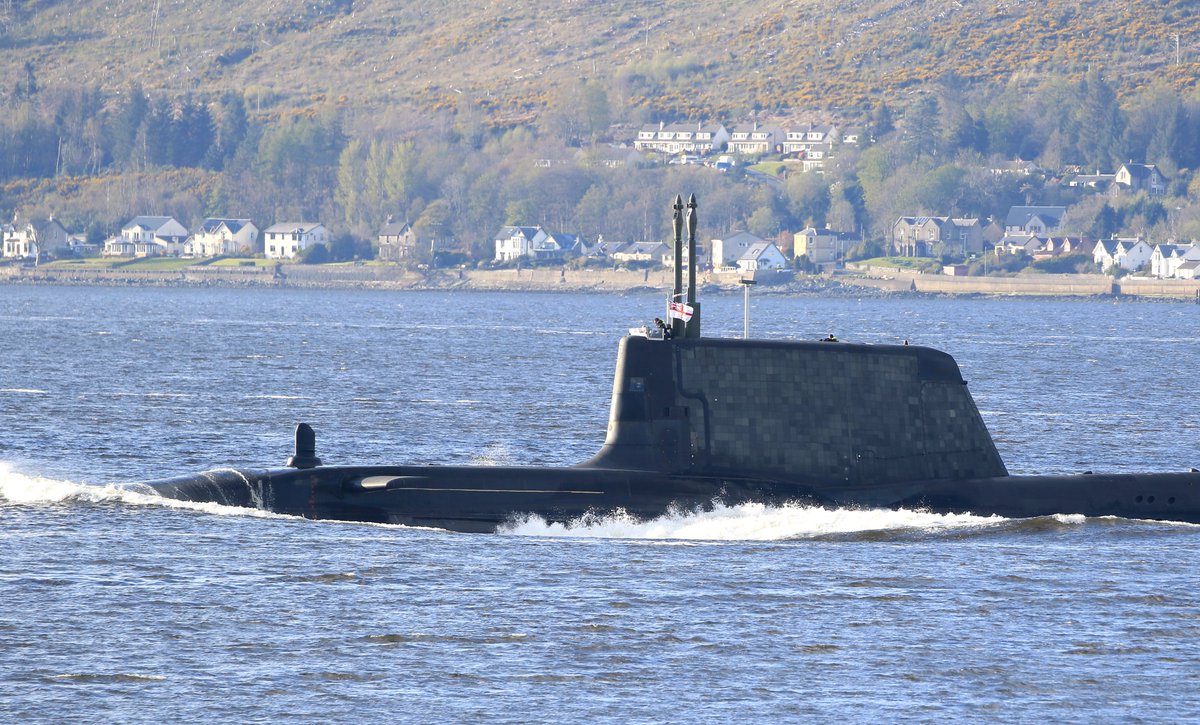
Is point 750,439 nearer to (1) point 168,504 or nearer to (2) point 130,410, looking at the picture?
(1) point 168,504

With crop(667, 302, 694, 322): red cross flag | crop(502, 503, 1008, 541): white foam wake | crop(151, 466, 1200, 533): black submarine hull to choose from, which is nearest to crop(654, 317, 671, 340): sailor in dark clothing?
crop(667, 302, 694, 322): red cross flag

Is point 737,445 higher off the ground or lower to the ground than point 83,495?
higher

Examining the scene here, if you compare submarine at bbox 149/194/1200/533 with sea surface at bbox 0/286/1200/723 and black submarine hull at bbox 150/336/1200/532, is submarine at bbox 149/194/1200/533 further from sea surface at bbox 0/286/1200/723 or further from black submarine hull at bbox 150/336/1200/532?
sea surface at bbox 0/286/1200/723

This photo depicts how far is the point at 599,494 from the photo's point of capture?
30.0 metres

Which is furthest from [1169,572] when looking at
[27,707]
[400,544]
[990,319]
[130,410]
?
[990,319]

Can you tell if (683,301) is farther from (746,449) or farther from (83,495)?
(83,495)

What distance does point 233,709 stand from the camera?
2050cm

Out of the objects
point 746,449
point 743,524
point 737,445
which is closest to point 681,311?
point 737,445

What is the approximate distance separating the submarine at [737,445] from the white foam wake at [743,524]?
0.48ft

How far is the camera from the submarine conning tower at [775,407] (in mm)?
29562

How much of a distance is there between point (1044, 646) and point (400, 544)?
10.5 meters

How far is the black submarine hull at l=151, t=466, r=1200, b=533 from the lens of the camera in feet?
97.8

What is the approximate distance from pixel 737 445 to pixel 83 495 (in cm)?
1300

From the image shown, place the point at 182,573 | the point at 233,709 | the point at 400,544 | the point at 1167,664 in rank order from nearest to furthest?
the point at 233,709
the point at 1167,664
the point at 182,573
the point at 400,544
